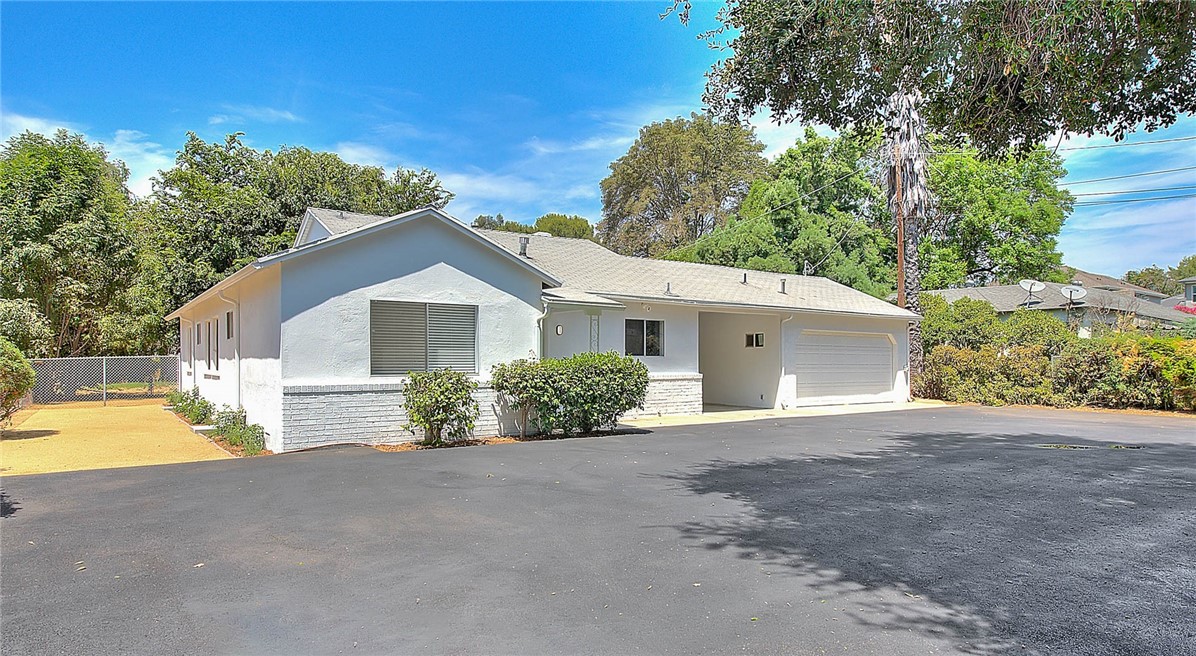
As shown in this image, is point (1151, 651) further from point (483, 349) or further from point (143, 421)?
point (143, 421)

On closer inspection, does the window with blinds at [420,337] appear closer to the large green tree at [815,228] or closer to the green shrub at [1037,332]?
the green shrub at [1037,332]

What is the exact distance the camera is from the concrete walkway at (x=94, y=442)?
10148mm

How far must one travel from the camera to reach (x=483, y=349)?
511 inches

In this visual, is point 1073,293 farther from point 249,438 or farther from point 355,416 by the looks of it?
point 249,438

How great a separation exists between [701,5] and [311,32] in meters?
9.74

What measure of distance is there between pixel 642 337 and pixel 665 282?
226 cm

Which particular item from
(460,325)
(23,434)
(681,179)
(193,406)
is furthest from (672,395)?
(681,179)

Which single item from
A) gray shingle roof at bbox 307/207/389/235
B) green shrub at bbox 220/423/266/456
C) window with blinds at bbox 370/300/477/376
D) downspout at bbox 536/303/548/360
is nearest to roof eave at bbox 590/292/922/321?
downspout at bbox 536/303/548/360

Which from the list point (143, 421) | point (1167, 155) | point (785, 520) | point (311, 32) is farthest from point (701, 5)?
point (1167, 155)

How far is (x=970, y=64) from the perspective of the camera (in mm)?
7098

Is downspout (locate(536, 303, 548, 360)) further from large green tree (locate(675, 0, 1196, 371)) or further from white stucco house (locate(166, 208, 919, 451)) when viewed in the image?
large green tree (locate(675, 0, 1196, 371))

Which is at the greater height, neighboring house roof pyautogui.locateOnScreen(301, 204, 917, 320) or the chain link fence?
neighboring house roof pyautogui.locateOnScreen(301, 204, 917, 320)

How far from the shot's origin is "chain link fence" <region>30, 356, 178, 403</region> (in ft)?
67.5

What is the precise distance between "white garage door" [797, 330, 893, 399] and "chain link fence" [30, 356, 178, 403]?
68.3 feet
